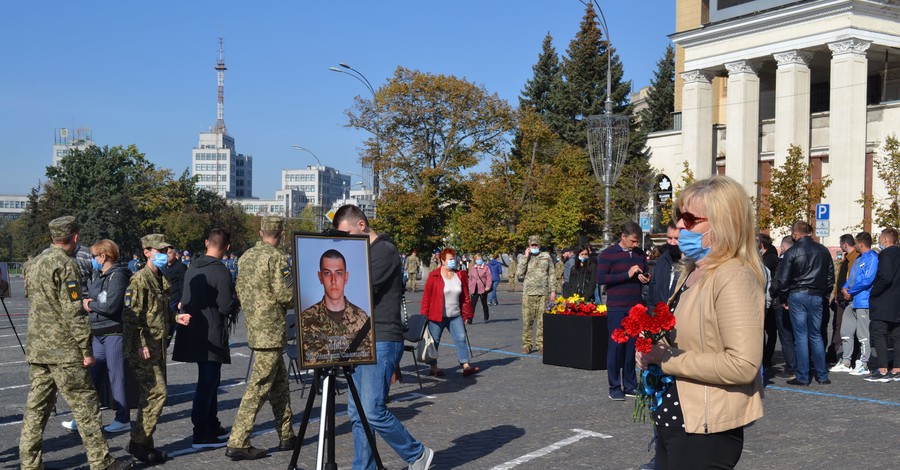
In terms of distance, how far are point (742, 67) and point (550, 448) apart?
4278 centimetres

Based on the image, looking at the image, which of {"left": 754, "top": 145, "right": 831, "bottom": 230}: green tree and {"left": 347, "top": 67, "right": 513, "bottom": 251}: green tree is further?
{"left": 347, "top": 67, "right": 513, "bottom": 251}: green tree

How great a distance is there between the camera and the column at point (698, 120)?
49281mm

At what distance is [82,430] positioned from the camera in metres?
6.66

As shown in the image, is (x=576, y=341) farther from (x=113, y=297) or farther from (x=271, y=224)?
(x=113, y=297)

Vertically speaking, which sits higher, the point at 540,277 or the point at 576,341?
the point at 540,277

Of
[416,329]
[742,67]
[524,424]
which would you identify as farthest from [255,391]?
[742,67]

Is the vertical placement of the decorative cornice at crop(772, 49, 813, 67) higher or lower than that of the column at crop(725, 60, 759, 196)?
higher

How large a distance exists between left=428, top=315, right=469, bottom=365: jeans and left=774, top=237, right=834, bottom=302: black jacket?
4422 mm

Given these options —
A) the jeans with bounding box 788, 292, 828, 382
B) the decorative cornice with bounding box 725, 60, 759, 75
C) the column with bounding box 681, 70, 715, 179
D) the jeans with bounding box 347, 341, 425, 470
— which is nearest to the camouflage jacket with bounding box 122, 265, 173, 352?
the jeans with bounding box 347, 341, 425, 470

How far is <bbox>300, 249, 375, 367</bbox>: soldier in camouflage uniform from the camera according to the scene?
17.7ft

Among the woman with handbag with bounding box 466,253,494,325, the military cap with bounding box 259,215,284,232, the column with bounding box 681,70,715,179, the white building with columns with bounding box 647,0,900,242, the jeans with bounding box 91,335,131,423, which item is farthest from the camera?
the column with bounding box 681,70,715,179

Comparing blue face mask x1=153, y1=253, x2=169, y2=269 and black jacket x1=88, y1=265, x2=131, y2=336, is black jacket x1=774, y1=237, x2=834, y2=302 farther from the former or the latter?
black jacket x1=88, y1=265, x2=131, y2=336

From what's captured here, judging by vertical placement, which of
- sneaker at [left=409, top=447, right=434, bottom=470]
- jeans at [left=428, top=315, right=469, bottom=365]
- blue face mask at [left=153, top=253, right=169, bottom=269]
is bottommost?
sneaker at [left=409, top=447, right=434, bottom=470]

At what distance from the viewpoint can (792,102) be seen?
145 ft
